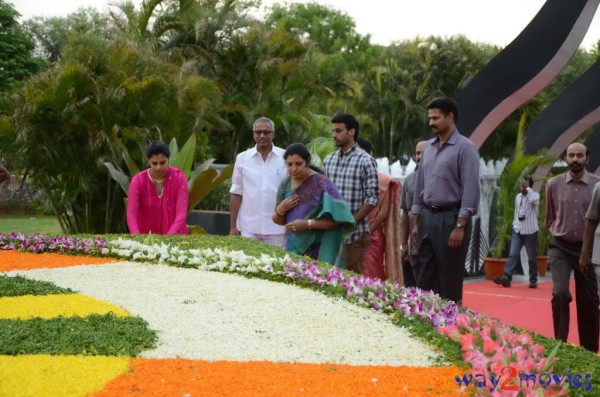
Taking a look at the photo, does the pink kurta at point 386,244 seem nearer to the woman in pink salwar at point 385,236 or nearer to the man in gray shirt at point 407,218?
the woman in pink salwar at point 385,236

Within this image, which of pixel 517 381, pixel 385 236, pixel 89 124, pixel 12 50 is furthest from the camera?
pixel 12 50

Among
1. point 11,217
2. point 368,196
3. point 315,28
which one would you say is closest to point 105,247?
point 368,196

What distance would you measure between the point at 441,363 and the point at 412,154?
3572 cm

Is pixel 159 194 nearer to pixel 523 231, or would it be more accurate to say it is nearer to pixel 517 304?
pixel 517 304

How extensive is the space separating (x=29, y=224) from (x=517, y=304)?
18243 mm

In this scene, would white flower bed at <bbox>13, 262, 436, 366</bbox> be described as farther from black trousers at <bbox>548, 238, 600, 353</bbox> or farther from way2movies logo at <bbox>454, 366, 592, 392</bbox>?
black trousers at <bbox>548, 238, 600, 353</bbox>

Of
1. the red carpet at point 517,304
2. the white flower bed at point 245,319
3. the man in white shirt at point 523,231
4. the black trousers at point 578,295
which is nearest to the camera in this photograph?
the white flower bed at point 245,319

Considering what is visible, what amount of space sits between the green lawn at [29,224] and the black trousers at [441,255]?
15.8 metres

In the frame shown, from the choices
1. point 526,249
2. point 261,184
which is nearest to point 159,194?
point 261,184

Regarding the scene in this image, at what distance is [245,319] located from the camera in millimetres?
4270

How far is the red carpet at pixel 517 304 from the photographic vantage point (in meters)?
8.74

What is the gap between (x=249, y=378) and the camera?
3.25m

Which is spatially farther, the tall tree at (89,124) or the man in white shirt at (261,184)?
the tall tree at (89,124)

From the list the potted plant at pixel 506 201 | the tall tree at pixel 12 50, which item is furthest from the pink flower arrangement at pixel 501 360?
the tall tree at pixel 12 50
